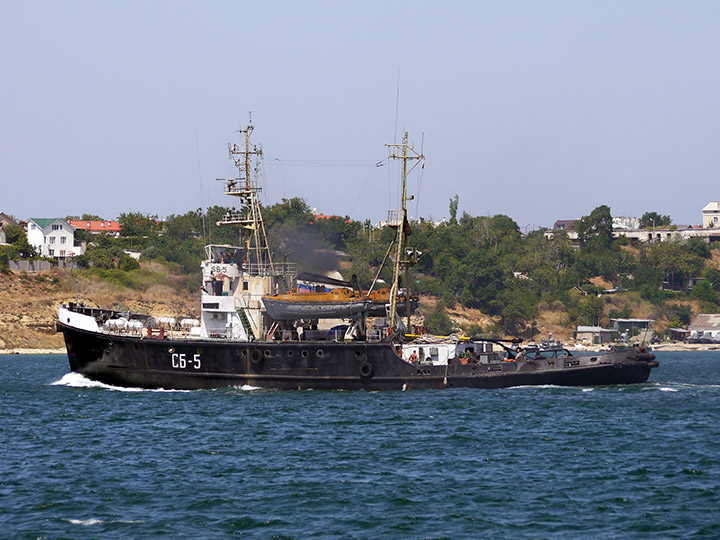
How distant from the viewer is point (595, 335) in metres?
123

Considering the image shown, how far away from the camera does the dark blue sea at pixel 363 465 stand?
2288 centimetres

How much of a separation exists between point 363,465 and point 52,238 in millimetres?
108468

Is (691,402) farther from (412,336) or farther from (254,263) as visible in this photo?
(254,263)

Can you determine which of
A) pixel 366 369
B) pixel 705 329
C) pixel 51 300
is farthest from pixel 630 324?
pixel 366 369

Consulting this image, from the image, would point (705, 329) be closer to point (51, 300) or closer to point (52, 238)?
point (51, 300)

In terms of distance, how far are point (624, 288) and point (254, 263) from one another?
10258 cm

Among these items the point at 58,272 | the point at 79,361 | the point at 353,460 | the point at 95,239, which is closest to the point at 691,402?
the point at 353,460

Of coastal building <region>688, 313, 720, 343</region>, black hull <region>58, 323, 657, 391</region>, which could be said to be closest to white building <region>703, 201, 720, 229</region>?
coastal building <region>688, 313, 720, 343</region>

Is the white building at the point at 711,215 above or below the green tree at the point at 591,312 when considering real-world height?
above

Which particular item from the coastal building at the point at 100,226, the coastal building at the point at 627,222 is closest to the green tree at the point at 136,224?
the coastal building at the point at 100,226

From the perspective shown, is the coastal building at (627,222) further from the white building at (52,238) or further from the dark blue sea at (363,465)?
the dark blue sea at (363,465)

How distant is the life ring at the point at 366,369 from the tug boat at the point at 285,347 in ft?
0.18

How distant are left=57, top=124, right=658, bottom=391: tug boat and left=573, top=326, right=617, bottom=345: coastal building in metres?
76.3

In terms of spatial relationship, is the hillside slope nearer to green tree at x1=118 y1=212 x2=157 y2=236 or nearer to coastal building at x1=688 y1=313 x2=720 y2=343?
green tree at x1=118 y1=212 x2=157 y2=236
